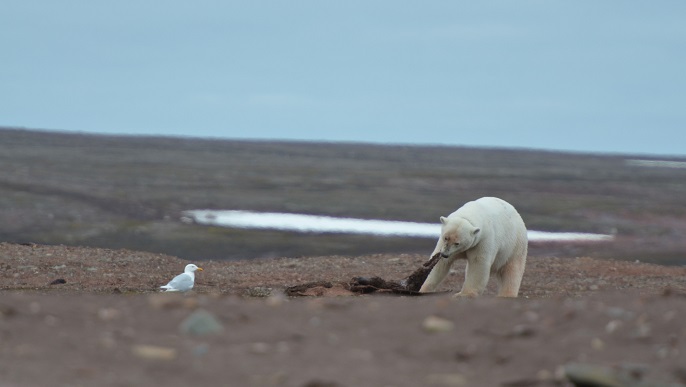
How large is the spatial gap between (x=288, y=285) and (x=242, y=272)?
2712mm

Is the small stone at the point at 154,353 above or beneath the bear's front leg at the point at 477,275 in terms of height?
above

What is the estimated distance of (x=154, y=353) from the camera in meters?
6.53

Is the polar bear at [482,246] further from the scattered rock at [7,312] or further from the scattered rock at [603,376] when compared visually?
the scattered rock at [603,376]

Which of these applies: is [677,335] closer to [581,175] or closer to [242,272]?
[242,272]

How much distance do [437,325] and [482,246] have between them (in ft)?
20.9

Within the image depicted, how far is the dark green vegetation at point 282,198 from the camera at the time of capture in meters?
26.0

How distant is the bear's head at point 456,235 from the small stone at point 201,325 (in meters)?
6.01

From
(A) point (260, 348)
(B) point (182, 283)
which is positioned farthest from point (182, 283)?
(A) point (260, 348)

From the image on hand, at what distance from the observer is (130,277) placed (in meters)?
16.1

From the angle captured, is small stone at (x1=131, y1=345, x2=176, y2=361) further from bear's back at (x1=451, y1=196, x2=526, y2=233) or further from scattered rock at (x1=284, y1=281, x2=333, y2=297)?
bear's back at (x1=451, y1=196, x2=526, y2=233)

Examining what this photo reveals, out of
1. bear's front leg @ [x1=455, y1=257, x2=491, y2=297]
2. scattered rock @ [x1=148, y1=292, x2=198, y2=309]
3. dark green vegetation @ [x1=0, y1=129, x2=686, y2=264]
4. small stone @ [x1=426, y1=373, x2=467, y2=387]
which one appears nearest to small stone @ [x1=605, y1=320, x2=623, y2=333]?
small stone @ [x1=426, y1=373, x2=467, y2=387]

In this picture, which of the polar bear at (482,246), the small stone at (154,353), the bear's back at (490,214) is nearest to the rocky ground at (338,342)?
the small stone at (154,353)

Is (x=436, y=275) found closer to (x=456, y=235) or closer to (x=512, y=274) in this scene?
(x=456, y=235)

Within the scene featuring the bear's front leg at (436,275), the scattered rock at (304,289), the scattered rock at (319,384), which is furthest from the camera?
the bear's front leg at (436,275)
